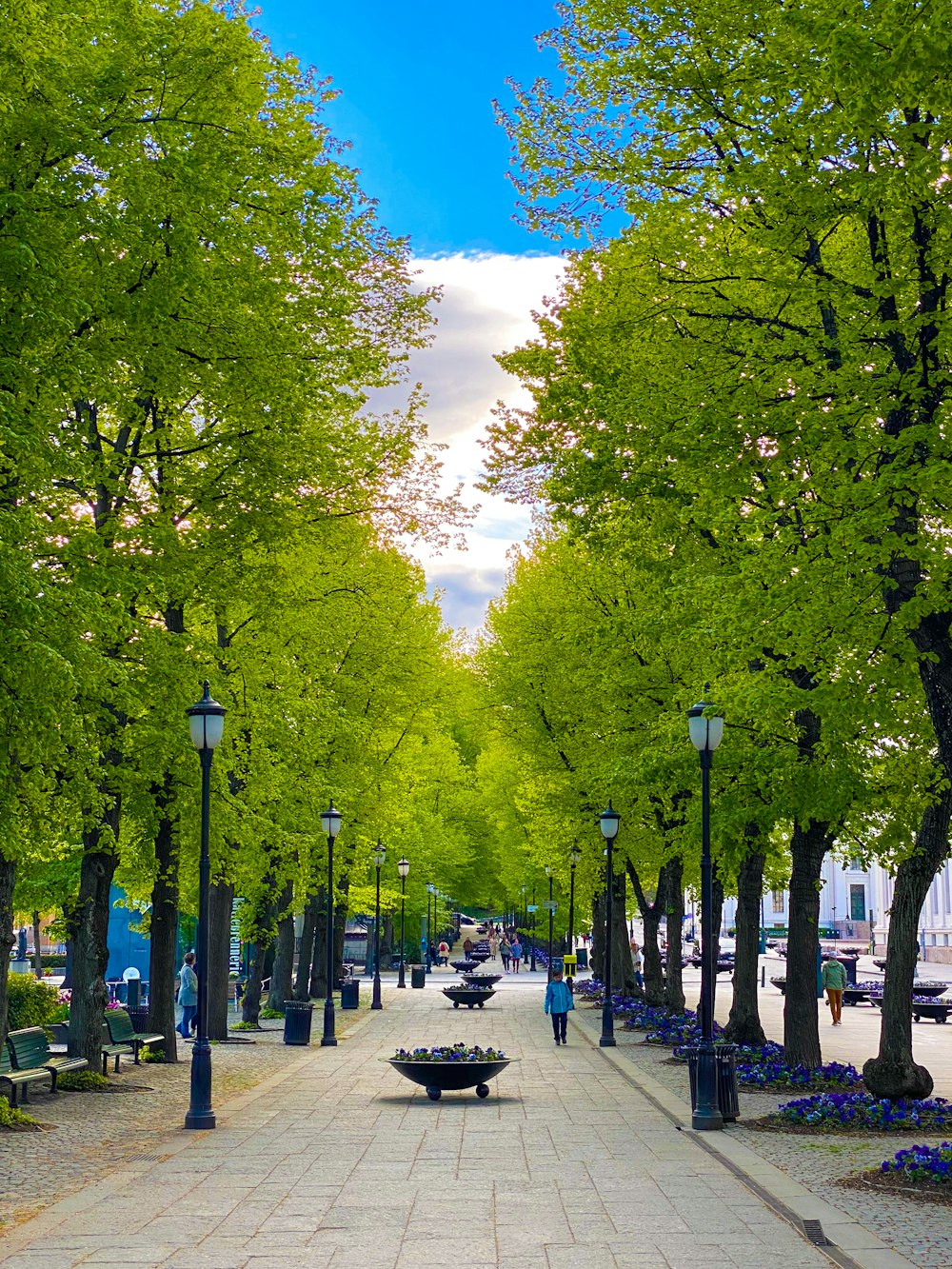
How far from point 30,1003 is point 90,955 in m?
9.43

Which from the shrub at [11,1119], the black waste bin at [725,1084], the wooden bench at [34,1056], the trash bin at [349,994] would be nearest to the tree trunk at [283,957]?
the trash bin at [349,994]

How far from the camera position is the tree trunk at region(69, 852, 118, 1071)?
2072 cm

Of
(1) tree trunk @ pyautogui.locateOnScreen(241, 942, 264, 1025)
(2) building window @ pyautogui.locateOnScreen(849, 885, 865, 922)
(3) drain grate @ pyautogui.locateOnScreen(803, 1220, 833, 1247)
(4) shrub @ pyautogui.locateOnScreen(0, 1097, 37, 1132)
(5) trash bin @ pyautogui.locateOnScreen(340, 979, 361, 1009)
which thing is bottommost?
(2) building window @ pyautogui.locateOnScreen(849, 885, 865, 922)

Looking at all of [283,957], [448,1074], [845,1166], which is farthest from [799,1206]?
[283,957]

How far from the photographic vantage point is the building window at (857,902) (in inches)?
4531

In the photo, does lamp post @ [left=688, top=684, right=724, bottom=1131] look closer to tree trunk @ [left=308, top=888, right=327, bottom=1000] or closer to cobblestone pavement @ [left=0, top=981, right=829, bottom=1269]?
cobblestone pavement @ [left=0, top=981, right=829, bottom=1269]

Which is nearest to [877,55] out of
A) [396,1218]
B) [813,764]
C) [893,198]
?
[893,198]

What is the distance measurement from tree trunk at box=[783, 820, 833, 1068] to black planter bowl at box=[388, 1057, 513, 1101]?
4.25 metres

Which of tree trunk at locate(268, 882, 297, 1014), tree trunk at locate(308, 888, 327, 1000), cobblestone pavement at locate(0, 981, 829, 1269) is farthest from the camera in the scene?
tree trunk at locate(308, 888, 327, 1000)

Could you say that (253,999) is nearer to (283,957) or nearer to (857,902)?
(283,957)

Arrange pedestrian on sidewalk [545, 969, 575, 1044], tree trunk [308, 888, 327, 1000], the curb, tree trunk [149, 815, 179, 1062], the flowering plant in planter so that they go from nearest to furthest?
the curb < the flowering plant in planter < tree trunk [149, 815, 179, 1062] < pedestrian on sidewalk [545, 969, 575, 1044] < tree trunk [308, 888, 327, 1000]

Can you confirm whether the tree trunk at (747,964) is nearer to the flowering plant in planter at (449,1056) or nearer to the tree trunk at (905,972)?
the flowering plant in planter at (449,1056)

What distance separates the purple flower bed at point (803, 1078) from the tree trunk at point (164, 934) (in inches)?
384

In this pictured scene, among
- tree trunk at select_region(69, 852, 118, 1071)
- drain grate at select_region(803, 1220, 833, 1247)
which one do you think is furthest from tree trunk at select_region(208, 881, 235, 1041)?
drain grate at select_region(803, 1220, 833, 1247)
